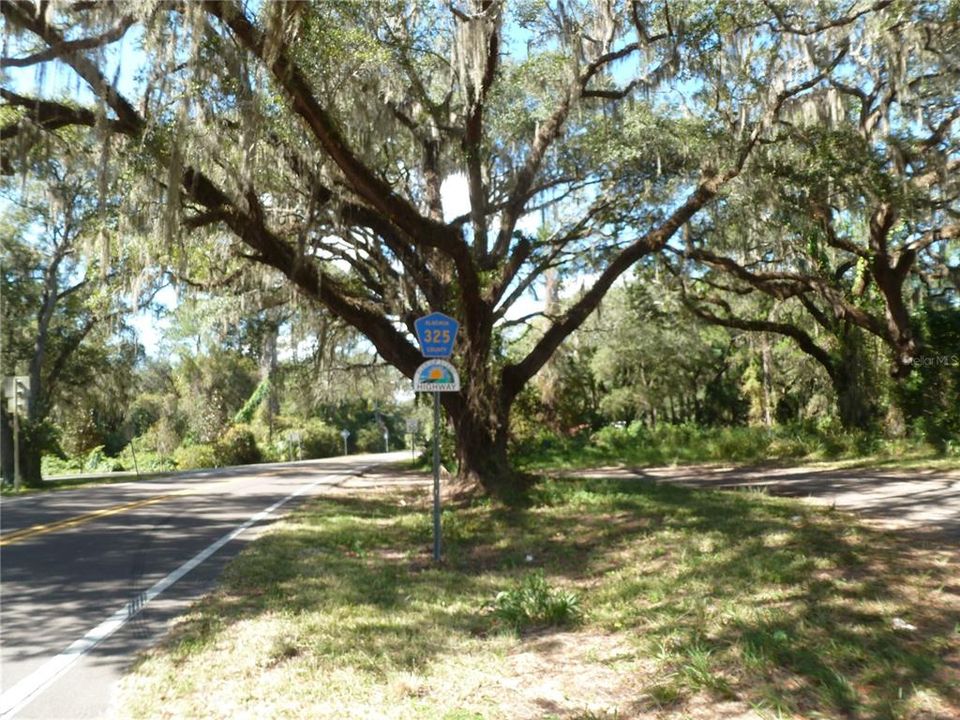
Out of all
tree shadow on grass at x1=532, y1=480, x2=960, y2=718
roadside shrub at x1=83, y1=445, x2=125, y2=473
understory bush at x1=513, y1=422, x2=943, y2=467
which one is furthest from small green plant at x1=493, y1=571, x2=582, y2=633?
roadside shrub at x1=83, y1=445, x2=125, y2=473

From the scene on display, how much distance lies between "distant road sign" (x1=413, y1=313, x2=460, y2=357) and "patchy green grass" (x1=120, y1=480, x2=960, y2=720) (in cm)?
248

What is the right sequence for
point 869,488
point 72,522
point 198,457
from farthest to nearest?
point 198,457
point 869,488
point 72,522

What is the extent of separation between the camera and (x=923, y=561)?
281 inches

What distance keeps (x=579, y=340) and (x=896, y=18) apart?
18901 millimetres

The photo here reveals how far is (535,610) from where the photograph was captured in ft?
21.4

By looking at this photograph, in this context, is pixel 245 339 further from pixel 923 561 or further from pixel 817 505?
pixel 923 561

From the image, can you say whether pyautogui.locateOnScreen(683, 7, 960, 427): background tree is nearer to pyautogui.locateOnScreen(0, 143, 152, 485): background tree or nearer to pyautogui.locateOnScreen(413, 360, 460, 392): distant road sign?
pyautogui.locateOnScreen(413, 360, 460, 392): distant road sign

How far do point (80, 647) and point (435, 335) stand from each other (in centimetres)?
477

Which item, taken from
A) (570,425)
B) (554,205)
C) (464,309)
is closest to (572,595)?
(464,309)

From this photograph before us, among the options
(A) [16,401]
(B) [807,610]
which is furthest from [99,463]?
(B) [807,610]

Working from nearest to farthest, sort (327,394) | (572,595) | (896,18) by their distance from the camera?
(572,595) < (896,18) < (327,394)

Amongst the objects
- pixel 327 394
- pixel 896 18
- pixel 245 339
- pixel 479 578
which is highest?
pixel 896 18

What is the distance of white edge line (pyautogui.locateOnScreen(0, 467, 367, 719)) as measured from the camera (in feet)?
15.4

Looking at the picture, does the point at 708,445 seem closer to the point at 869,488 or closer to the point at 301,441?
the point at 869,488
